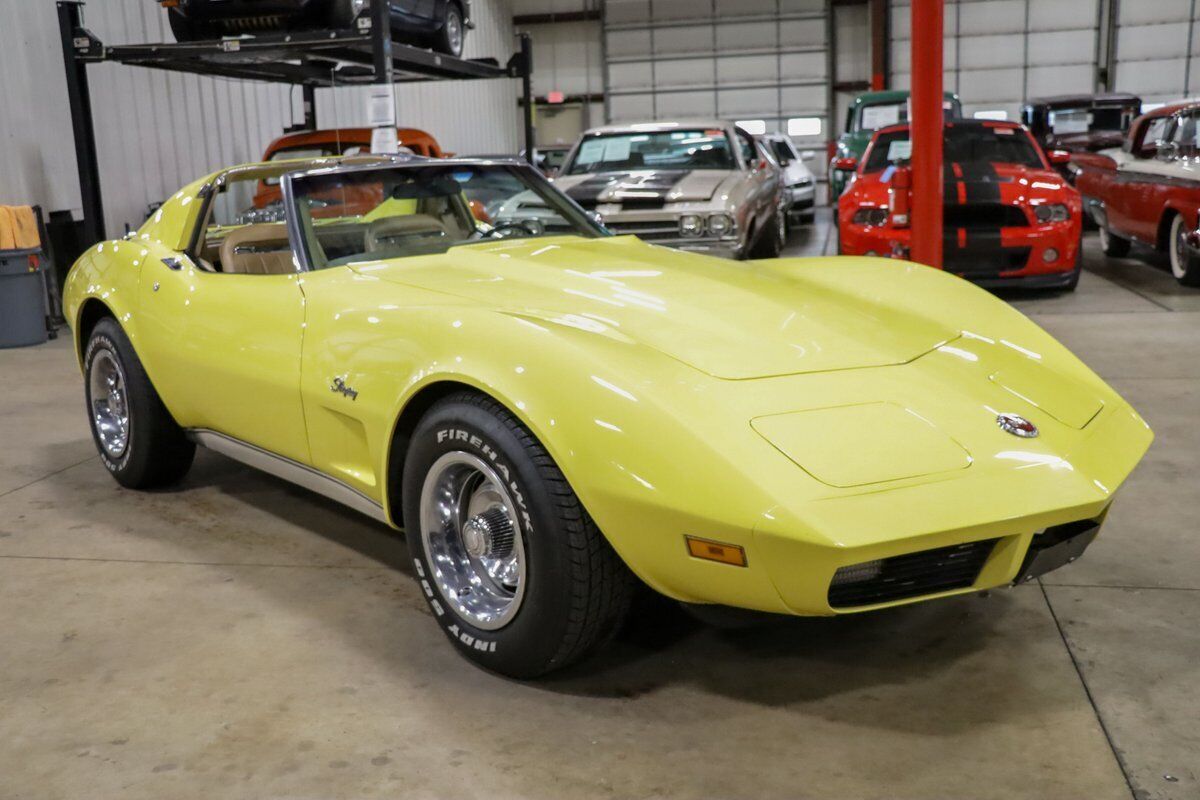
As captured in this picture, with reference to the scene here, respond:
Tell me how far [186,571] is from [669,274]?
1.72m

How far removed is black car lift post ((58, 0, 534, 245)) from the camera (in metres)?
7.93

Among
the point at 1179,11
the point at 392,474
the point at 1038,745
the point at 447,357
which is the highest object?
the point at 1179,11

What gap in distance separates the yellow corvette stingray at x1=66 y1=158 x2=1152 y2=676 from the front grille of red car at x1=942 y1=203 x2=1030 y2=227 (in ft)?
16.5

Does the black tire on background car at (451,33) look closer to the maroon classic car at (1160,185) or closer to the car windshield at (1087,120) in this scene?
the maroon classic car at (1160,185)

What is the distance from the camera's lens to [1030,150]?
9.24m

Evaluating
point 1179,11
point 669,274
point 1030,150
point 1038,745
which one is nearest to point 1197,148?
point 1030,150

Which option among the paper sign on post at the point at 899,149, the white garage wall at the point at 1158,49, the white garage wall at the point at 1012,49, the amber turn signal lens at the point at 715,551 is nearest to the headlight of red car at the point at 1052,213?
the paper sign on post at the point at 899,149

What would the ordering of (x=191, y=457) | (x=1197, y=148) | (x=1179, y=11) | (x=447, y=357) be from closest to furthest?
(x=447, y=357) < (x=191, y=457) < (x=1197, y=148) < (x=1179, y=11)

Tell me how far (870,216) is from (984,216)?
0.81 m

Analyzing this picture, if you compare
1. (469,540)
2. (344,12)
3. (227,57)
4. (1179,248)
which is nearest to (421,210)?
(469,540)

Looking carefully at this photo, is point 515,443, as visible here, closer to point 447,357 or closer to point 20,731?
point 447,357

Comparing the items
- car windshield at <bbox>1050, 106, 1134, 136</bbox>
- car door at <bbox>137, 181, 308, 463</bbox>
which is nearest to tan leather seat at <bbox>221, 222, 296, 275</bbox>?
car door at <bbox>137, 181, 308, 463</bbox>

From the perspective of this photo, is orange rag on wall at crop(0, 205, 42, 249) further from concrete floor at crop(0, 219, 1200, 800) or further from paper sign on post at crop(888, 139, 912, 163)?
paper sign on post at crop(888, 139, 912, 163)

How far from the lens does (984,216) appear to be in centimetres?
833
